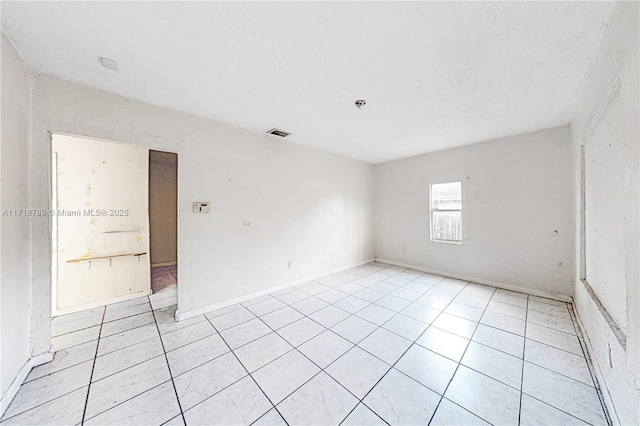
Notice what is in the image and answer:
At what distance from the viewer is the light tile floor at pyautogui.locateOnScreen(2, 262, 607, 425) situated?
4.40ft

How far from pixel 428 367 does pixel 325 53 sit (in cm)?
258

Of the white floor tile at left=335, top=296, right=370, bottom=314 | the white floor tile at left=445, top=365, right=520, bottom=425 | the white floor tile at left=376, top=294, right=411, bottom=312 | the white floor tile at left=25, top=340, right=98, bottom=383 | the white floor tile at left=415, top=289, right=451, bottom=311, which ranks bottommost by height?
the white floor tile at left=445, top=365, right=520, bottom=425

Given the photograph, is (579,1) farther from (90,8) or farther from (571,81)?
(90,8)

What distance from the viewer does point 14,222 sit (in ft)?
5.09

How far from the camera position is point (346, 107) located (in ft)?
7.95

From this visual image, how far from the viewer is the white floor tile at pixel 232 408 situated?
4.25 feet

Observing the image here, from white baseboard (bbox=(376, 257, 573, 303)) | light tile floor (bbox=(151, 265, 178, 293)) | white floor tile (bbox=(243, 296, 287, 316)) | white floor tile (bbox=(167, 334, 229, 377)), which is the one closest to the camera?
white floor tile (bbox=(167, 334, 229, 377))

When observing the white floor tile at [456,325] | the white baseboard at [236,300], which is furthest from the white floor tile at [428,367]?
the white baseboard at [236,300]

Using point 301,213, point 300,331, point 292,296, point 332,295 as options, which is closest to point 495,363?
point 300,331

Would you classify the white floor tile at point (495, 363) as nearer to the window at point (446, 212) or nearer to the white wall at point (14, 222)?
the window at point (446, 212)

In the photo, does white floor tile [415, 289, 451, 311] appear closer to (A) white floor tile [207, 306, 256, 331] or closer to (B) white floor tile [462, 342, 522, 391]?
(B) white floor tile [462, 342, 522, 391]

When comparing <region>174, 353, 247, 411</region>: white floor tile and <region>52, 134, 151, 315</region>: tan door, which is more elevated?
<region>52, 134, 151, 315</region>: tan door

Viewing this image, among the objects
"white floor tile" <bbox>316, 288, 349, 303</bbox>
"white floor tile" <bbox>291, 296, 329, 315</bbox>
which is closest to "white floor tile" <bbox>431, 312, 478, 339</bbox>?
"white floor tile" <bbox>316, 288, 349, 303</bbox>

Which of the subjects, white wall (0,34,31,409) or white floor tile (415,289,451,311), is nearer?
white wall (0,34,31,409)
